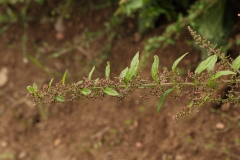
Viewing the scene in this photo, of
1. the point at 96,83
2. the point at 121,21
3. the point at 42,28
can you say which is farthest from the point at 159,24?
the point at 96,83

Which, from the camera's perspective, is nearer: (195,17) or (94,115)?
(195,17)

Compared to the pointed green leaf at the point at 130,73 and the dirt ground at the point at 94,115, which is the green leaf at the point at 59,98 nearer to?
the pointed green leaf at the point at 130,73

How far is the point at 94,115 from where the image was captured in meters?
2.78

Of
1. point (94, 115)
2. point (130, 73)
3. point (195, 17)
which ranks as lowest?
point (130, 73)

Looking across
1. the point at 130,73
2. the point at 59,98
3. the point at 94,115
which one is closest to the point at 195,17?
the point at 94,115

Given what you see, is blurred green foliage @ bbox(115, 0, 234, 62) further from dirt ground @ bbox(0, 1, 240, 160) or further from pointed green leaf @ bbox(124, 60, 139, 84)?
pointed green leaf @ bbox(124, 60, 139, 84)

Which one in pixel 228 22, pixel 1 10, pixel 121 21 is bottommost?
pixel 228 22

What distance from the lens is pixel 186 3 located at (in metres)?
2.65

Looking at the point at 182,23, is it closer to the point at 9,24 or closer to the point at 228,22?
the point at 228,22

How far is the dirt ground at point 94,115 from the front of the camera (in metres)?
2.34

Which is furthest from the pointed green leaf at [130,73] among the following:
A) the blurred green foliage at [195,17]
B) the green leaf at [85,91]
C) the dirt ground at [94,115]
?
the dirt ground at [94,115]

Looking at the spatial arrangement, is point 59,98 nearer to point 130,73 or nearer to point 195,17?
point 130,73

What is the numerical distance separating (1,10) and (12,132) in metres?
1.24

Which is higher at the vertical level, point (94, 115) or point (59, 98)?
point (94, 115)
